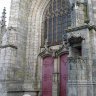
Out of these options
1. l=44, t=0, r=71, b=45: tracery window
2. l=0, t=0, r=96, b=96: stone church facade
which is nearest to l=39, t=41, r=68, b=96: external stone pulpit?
l=0, t=0, r=96, b=96: stone church facade

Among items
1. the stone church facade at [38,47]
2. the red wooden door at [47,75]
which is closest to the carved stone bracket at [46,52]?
the stone church facade at [38,47]

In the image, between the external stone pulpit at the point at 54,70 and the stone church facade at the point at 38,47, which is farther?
the external stone pulpit at the point at 54,70

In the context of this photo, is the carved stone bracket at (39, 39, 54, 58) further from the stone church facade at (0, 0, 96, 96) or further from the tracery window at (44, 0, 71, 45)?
the tracery window at (44, 0, 71, 45)

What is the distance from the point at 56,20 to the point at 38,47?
1.91 m

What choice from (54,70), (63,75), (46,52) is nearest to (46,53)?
(46,52)

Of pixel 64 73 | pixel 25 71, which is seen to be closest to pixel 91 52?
pixel 64 73

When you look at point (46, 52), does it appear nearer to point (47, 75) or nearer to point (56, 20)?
point (47, 75)

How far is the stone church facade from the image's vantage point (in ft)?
32.5

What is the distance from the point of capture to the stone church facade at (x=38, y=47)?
991cm

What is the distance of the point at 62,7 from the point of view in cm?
1153

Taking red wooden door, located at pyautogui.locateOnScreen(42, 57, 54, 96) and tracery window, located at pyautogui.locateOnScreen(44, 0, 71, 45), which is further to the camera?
tracery window, located at pyautogui.locateOnScreen(44, 0, 71, 45)

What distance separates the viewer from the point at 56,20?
11.5 meters

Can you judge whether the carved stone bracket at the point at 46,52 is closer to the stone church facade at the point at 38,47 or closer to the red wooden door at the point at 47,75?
the stone church facade at the point at 38,47

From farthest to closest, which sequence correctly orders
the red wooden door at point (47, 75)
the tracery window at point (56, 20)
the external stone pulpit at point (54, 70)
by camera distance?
the tracery window at point (56, 20) < the red wooden door at point (47, 75) < the external stone pulpit at point (54, 70)
